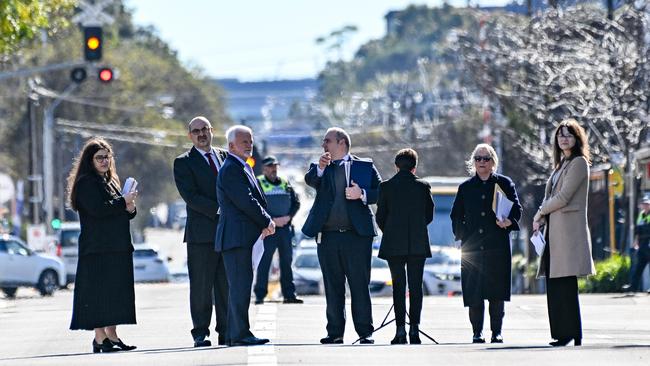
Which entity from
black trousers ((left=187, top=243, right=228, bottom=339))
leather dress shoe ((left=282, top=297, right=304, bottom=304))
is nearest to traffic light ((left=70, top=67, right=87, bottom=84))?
leather dress shoe ((left=282, top=297, right=304, bottom=304))

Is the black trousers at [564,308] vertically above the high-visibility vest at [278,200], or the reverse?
the high-visibility vest at [278,200]

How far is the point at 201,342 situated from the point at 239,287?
800 mm

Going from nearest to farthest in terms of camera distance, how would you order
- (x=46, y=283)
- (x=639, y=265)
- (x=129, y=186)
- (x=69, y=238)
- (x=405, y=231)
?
(x=129, y=186), (x=405, y=231), (x=639, y=265), (x=46, y=283), (x=69, y=238)

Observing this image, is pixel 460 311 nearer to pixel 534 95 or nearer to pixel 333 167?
pixel 333 167

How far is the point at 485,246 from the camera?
16.3 metres

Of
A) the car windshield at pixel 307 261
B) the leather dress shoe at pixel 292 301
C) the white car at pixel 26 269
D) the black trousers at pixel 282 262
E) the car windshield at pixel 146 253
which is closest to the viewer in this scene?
the black trousers at pixel 282 262

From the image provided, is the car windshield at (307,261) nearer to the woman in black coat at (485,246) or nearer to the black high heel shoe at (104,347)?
the woman in black coat at (485,246)

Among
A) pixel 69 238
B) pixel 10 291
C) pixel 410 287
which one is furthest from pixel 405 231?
pixel 69 238

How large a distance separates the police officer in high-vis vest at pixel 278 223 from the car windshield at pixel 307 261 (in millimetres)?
12972

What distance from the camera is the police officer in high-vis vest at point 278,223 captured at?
73.8 ft

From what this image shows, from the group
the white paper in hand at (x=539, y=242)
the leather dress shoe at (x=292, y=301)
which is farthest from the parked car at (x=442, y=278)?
the white paper in hand at (x=539, y=242)

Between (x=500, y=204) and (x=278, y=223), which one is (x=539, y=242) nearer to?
(x=500, y=204)

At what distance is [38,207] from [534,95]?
67.1 ft

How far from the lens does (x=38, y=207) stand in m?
59.8
